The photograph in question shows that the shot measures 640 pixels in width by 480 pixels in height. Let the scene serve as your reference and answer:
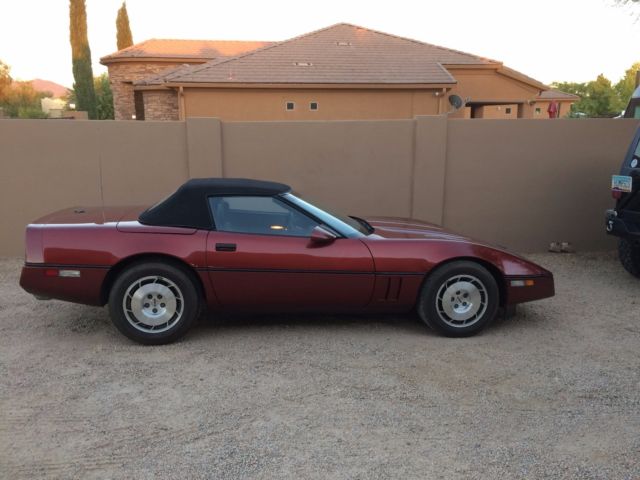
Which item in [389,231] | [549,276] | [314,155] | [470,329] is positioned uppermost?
[314,155]

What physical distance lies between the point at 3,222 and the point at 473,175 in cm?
643

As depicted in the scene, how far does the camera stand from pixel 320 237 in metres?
4.57

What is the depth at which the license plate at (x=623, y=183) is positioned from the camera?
608 centimetres

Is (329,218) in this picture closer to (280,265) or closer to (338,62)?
(280,265)

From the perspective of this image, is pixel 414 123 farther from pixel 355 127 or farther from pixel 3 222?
pixel 3 222

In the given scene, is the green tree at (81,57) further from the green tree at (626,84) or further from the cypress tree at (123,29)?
the green tree at (626,84)

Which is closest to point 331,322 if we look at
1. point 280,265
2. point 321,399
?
point 280,265

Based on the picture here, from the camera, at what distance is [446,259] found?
4.71 metres

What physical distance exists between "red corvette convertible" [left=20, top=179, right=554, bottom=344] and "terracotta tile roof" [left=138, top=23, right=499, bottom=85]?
13.3m

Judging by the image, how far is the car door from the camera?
4.57 meters

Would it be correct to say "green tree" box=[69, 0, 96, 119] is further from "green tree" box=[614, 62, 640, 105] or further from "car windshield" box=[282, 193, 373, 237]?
"green tree" box=[614, 62, 640, 105]

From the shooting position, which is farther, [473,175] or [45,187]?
[473,175]

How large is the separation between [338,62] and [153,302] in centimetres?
1576

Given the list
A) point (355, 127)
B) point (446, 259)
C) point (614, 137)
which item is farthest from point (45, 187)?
point (614, 137)
